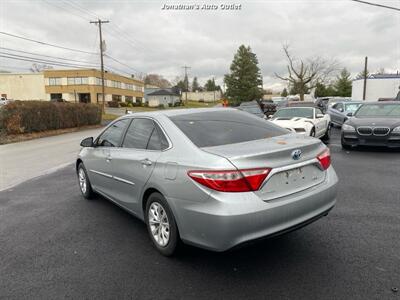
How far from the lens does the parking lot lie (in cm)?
285

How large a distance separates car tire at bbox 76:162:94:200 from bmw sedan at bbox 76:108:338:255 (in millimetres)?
1483

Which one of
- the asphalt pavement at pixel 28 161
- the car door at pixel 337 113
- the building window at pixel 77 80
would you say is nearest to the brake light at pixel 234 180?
the asphalt pavement at pixel 28 161

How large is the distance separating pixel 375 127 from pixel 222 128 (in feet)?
23.7

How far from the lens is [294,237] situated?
3828 mm

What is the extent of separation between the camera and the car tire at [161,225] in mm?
3279

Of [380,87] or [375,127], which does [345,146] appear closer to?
[375,127]

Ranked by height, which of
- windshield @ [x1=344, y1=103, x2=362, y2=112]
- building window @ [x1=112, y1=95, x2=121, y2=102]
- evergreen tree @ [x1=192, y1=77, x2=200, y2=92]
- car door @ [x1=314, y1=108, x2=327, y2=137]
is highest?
evergreen tree @ [x1=192, y1=77, x2=200, y2=92]

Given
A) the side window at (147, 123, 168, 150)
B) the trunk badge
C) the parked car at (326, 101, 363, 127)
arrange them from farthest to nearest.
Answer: the parked car at (326, 101, 363, 127) → the side window at (147, 123, 168, 150) → the trunk badge

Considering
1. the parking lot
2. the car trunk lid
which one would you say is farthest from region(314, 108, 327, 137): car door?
the car trunk lid

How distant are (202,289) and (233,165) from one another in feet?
3.76

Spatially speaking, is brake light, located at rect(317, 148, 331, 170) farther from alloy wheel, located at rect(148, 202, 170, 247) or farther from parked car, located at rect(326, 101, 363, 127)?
parked car, located at rect(326, 101, 363, 127)

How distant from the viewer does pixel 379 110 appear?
408 inches

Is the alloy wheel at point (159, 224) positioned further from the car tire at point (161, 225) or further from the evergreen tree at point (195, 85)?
the evergreen tree at point (195, 85)

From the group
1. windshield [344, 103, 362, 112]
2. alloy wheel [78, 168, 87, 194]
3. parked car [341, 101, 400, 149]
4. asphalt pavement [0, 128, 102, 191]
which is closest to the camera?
alloy wheel [78, 168, 87, 194]
